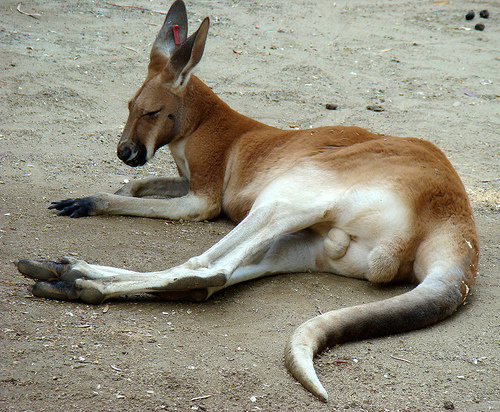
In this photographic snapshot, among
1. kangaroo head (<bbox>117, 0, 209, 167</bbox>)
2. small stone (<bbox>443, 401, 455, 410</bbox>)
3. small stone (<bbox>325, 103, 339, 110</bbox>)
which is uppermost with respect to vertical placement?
kangaroo head (<bbox>117, 0, 209, 167</bbox>)

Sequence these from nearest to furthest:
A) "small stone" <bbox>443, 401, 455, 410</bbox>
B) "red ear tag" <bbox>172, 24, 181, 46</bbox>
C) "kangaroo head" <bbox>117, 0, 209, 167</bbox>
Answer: "small stone" <bbox>443, 401, 455, 410</bbox> → "kangaroo head" <bbox>117, 0, 209, 167</bbox> → "red ear tag" <bbox>172, 24, 181, 46</bbox>

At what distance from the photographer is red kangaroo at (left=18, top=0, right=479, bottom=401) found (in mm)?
2855

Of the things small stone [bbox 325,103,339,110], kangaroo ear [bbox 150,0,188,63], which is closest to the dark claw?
kangaroo ear [bbox 150,0,188,63]

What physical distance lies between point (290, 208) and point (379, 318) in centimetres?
78

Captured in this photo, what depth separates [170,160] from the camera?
5.06m

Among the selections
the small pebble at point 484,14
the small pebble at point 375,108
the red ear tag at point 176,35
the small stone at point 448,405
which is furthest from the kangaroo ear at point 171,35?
the small pebble at point 484,14

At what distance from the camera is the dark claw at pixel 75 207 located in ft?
12.7

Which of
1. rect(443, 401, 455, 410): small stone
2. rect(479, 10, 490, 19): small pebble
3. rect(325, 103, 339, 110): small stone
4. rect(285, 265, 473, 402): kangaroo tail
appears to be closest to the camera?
rect(443, 401, 455, 410): small stone

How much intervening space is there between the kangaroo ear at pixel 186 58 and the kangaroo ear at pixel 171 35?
0.38ft

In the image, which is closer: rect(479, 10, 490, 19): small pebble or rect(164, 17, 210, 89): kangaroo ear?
rect(164, 17, 210, 89): kangaroo ear

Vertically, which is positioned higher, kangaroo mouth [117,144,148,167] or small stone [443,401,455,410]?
kangaroo mouth [117,144,148,167]

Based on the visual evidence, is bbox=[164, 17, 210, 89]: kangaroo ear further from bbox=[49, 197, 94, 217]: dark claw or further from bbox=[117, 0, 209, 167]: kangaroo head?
bbox=[49, 197, 94, 217]: dark claw

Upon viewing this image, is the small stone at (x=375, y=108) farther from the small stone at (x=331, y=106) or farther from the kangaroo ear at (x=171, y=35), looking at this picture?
the kangaroo ear at (x=171, y=35)

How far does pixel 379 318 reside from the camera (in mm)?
2699
